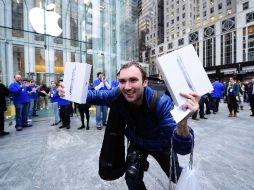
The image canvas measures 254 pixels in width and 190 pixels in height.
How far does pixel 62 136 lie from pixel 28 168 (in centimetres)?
230

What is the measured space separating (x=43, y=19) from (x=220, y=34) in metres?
43.0

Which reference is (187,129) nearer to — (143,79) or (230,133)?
(143,79)

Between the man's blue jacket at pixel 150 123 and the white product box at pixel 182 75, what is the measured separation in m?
0.57

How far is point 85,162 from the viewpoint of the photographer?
12.1ft

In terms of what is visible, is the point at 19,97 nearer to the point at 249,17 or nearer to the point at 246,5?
the point at 249,17

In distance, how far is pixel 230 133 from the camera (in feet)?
18.9

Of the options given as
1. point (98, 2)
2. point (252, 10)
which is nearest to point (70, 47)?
point (98, 2)

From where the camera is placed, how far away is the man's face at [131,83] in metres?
1.70

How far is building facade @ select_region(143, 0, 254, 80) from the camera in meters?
37.8

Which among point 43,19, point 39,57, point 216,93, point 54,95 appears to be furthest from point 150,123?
point 39,57

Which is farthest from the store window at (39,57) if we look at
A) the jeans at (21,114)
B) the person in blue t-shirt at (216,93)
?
the person in blue t-shirt at (216,93)

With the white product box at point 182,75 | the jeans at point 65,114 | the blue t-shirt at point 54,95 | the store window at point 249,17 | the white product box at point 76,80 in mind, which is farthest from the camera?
the store window at point 249,17

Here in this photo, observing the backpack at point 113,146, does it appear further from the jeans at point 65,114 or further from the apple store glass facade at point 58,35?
the apple store glass facade at point 58,35

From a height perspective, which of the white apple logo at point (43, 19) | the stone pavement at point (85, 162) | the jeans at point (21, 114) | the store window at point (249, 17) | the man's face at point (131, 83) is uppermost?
the store window at point (249, 17)
